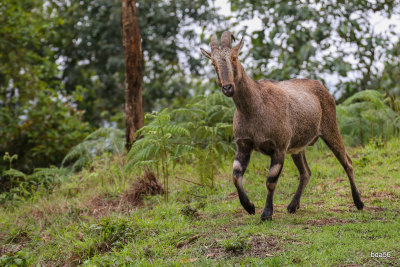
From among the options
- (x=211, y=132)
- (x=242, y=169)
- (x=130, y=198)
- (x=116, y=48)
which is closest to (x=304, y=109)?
(x=242, y=169)

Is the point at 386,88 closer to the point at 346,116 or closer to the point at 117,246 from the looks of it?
the point at 346,116

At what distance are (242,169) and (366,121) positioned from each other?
6412 mm

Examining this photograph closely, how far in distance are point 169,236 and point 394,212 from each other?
9.98 feet

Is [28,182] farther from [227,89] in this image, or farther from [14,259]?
[227,89]

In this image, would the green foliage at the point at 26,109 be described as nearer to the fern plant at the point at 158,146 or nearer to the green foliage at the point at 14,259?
the fern plant at the point at 158,146

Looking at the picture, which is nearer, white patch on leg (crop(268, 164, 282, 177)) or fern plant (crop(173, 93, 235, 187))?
white patch on leg (crop(268, 164, 282, 177))

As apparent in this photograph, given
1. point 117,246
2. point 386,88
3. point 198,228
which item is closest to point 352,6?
point 386,88

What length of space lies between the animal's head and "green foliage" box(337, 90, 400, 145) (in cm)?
541

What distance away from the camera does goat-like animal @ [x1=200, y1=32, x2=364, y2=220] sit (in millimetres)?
5781

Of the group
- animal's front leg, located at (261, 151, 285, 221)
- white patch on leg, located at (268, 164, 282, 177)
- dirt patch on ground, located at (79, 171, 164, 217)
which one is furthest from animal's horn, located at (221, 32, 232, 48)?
dirt patch on ground, located at (79, 171, 164, 217)

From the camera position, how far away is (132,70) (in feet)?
33.2

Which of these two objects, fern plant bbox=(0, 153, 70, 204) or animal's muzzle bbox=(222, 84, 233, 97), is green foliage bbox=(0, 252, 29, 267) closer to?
animal's muzzle bbox=(222, 84, 233, 97)

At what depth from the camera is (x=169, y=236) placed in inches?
222

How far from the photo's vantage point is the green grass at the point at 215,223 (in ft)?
15.9
